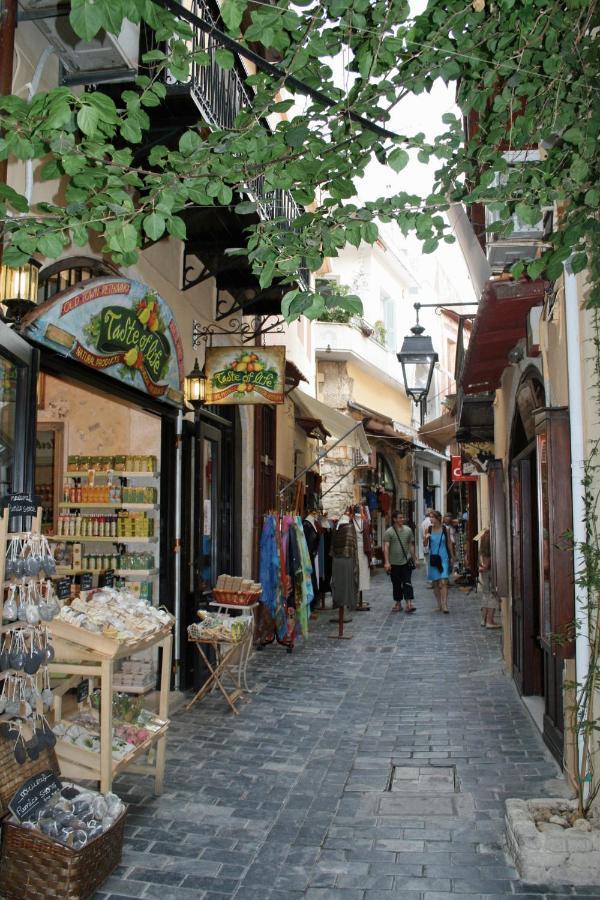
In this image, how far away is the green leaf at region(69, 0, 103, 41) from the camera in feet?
8.57

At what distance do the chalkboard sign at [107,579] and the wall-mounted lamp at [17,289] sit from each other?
3.54 metres

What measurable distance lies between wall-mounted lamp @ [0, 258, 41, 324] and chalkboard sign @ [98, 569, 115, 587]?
354 cm

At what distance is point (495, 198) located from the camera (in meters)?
3.51

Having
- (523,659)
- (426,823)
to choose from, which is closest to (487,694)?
(523,659)

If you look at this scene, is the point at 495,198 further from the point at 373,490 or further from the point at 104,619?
the point at 373,490

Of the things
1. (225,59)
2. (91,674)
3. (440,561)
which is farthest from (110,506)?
(440,561)

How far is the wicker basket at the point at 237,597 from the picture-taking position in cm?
837

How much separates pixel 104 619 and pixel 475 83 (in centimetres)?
378

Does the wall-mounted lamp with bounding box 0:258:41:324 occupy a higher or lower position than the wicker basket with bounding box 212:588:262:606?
higher

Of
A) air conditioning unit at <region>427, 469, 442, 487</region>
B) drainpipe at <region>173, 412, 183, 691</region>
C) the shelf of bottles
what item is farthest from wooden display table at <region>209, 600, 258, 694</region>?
air conditioning unit at <region>427, 469, 442, 487</region>

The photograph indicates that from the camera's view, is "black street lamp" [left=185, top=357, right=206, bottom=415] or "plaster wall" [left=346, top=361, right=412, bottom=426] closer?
"black street lamp" [left=185, top=357, right=206, bottom=415]

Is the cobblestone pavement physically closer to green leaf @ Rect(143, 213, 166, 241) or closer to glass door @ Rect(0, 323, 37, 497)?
glass door @ Rect(0, 323, 37, 497)

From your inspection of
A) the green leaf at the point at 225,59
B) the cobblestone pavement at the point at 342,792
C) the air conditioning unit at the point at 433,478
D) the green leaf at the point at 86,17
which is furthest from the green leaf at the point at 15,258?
the air conditioning unit at the point at 433,478

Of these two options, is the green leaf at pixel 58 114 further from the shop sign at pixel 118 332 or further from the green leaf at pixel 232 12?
the shop sign at pixel 118 332
